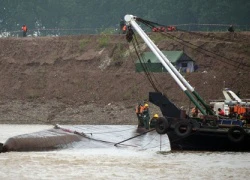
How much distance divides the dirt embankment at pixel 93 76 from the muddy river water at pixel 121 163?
23.3 metres

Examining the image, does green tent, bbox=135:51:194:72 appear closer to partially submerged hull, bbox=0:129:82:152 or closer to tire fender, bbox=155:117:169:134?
partially submerged hull, bbox=0:129:82:152

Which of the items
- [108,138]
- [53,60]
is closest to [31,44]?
[53,60]

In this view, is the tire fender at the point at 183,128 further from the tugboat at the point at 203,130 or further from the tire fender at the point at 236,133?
the tire fender at the point at 236,133

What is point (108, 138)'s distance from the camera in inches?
2037

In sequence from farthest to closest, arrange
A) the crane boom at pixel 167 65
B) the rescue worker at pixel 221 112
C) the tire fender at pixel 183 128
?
the rescue worker at pixel 221 112 → the crane boom at pixel 167 65 → the tire fender at pixel 183 128

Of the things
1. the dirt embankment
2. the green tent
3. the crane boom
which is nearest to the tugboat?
→ the crane boom

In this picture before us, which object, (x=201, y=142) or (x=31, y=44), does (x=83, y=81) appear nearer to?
(x=31, y=44)

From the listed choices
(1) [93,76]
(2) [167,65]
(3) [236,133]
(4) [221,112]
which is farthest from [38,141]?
(1) [93,76]

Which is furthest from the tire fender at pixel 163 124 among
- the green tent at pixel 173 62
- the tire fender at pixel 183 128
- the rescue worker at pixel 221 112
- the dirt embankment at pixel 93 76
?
the green tent at pixel 173 62

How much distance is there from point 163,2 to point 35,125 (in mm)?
49269

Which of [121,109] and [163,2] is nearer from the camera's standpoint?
[121,109]

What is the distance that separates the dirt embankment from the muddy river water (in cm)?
2334

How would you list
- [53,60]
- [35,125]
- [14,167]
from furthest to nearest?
1. [53,60]
2. [35,125]
3. [14,167]

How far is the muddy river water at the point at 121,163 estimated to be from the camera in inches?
1524
